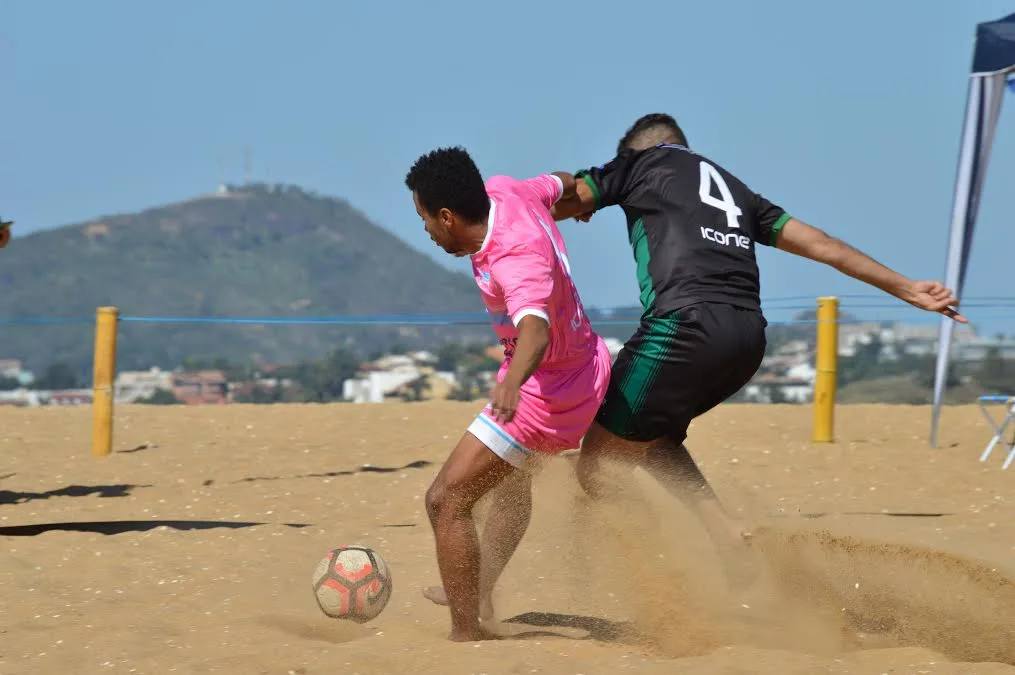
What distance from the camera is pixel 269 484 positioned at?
30.2 ft

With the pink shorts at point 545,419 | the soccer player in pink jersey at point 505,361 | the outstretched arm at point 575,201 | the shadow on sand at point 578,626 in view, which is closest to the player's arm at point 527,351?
the soccer player in pink jersey at point 505,361

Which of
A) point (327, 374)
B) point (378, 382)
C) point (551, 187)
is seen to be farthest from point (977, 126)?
point (327, 374)

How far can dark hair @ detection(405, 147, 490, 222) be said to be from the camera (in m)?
4.35

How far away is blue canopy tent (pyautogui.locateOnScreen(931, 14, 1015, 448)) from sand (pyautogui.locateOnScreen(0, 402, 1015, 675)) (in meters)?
1.77

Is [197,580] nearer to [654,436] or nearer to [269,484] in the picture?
[654,436]

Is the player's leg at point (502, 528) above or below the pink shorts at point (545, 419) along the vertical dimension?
below

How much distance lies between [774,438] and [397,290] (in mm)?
137734

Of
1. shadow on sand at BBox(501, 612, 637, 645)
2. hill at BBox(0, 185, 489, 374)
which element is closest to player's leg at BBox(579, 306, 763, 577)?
shadow on sand at BBox(501, 612, 637, 645)

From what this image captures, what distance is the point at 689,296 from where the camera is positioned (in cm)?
455

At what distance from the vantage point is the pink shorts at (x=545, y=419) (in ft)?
14.4

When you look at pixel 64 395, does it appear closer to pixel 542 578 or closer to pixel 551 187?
pixel 542 578

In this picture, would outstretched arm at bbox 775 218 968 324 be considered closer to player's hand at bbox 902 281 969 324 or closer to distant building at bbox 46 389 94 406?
player's hand at bbox 902 281 969 324

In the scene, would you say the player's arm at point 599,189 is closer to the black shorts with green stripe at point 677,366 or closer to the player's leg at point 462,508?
the black shorts with green stripe at point 677,366

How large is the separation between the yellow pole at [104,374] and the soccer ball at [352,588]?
567 centimetres
